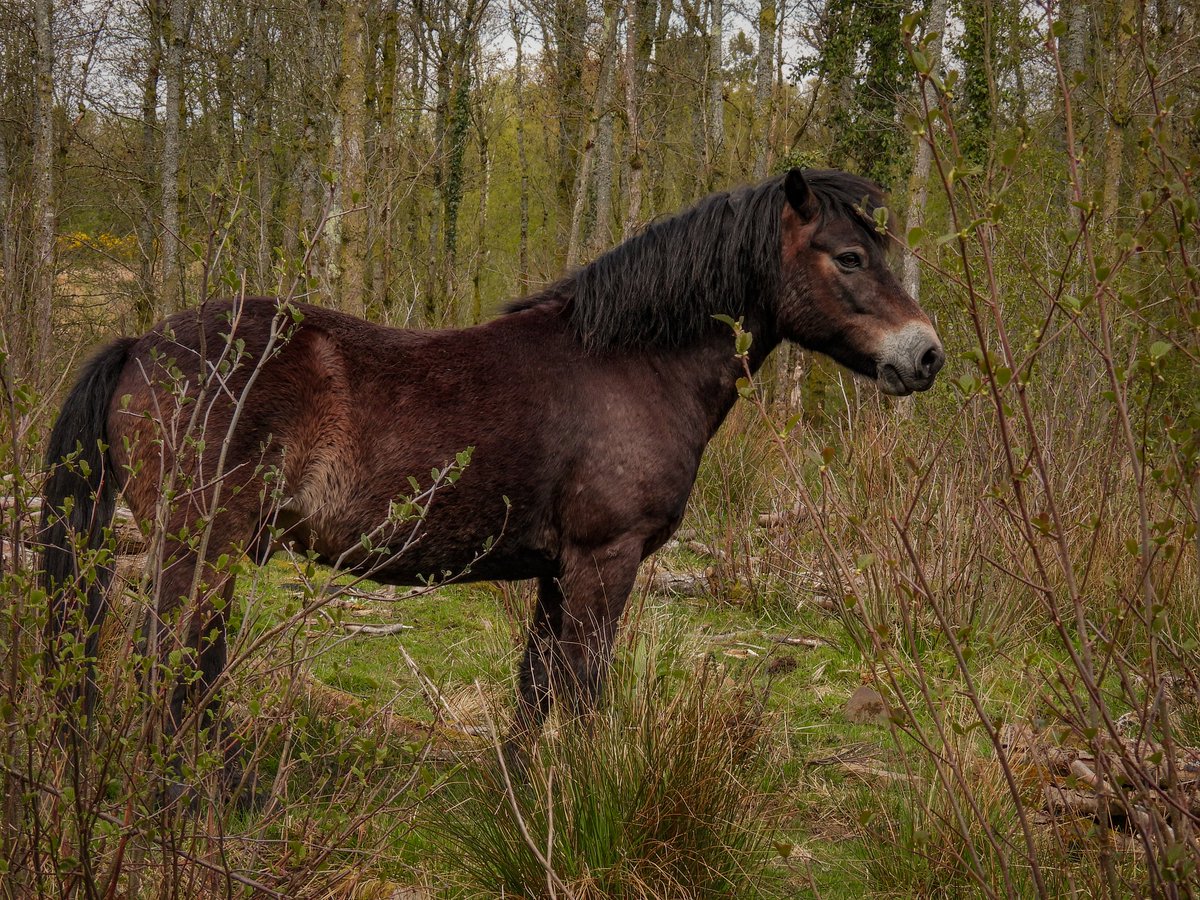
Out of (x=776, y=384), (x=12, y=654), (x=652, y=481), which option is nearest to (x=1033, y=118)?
(x=776, y=384)

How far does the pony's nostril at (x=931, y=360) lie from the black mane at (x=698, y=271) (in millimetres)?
512

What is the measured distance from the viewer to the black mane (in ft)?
13.2

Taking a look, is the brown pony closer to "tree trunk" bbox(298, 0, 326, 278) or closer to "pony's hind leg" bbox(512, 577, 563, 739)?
"pony's hind leg" bbox(512, 577, 563, 739)

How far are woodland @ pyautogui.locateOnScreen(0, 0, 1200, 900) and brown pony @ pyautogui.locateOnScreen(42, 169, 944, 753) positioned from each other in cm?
31

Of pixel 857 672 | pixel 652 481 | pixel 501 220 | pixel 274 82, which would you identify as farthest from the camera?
pixel 501 220

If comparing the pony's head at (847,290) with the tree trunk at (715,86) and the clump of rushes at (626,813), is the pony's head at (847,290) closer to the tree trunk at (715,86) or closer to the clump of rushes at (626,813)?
the clump of rushes at (626,813)

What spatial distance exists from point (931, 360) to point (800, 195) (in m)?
0.82

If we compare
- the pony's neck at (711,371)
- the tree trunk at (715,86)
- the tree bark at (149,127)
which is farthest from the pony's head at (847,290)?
the tree bark at (149,127)

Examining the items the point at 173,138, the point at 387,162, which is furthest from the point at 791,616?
the point at 173,138

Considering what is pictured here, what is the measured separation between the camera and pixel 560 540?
153 inches

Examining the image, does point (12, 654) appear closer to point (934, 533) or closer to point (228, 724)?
point (228, 724)

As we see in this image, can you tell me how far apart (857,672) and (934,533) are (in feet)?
4.05

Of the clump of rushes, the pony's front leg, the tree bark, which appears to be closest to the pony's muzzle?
the pony's front leg

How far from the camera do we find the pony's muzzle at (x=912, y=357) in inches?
152
